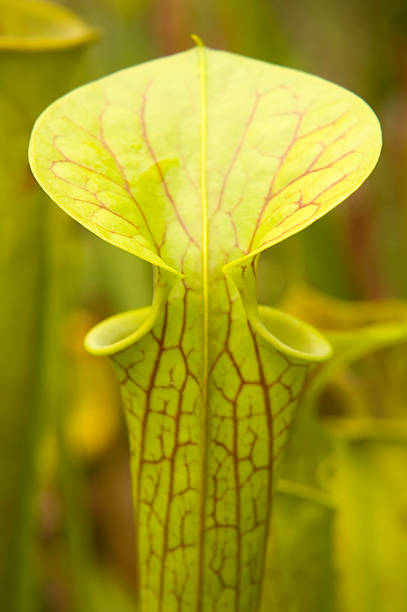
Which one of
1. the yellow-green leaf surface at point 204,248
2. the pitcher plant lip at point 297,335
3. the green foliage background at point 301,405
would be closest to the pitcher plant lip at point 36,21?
the green foliage background at point 301,405

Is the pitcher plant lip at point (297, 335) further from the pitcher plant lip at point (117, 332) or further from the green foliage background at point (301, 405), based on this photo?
the green foliage background at point (301, 405)

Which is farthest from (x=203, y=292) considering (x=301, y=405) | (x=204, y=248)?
(x=301, y=405)

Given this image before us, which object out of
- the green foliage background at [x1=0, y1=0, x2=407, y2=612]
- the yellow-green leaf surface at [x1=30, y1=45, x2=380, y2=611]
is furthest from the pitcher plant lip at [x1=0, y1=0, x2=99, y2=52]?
the yellow-green leaf surface at [x1=30, y1=45, x2=380, y2=611]

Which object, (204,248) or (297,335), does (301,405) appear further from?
(204,248)

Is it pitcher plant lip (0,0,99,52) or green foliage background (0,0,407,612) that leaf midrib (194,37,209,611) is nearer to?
green foliage background (0,0,407,612)

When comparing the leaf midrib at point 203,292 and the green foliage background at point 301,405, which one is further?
the green foliage background at point 301,405

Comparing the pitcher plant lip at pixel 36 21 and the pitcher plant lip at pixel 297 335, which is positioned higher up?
the pitcher plant lip at pixel 36 21
